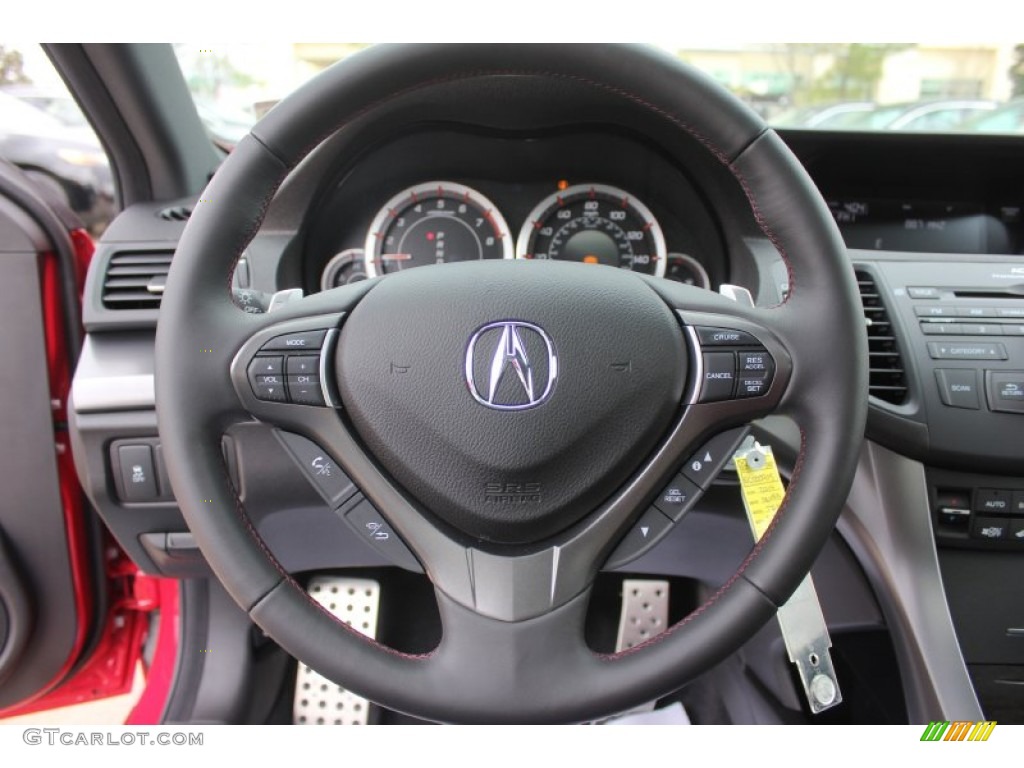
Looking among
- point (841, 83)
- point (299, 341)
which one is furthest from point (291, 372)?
point (841, 83)

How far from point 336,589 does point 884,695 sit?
3.18 ft

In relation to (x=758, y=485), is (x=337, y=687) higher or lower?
lower

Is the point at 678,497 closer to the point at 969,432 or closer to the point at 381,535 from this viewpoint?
the point at 381,535

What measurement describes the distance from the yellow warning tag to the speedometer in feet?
1.80

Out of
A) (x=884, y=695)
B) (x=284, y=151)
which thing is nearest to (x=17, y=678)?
(x=284, y=151)

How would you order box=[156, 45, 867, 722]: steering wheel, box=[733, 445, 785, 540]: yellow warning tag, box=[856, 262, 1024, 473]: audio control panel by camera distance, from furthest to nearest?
box=[856, 262, 1024, 473]: audio control panel → box=[733, 445, 785, 540]: yellow warning tag → box=[156, 45, 867, 722]: steering wheel

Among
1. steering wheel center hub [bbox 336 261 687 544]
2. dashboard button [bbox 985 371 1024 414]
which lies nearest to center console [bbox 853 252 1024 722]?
dashboard button [bbox 985 371 1024 414]

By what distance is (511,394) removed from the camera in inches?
32.4

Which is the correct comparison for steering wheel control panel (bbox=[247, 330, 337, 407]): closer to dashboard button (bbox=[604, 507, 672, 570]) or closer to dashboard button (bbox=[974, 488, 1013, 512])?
dashboard button (bbox=[604, 507, 672, 570])

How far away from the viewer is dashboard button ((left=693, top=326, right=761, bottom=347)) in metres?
0.84

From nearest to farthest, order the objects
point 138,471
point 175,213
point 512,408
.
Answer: point 512,408 → point 138,471 → point 175,213

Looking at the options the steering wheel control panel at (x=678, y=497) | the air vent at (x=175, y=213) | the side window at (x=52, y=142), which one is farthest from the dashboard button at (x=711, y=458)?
the side window at (x=52, y=142)

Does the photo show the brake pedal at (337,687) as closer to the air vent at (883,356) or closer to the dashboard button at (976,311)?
the air vent at (883,356)

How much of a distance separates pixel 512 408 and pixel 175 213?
84 cm
